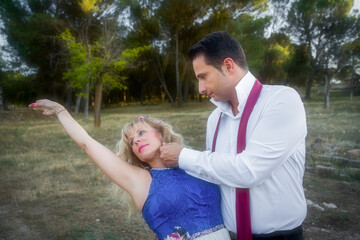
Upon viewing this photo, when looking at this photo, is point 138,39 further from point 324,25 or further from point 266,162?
point 266,162

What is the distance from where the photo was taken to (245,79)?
179 cm

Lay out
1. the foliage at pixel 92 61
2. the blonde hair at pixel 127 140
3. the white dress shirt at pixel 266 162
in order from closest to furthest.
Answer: the white dress shirt at pixel 266 162, the blonde hair at pixel 127 140, the foliage at pixel 92 61

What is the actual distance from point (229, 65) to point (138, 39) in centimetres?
2475

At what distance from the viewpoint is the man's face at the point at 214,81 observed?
1.88m

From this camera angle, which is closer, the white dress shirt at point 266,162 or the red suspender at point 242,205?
the white dress shirt at point 266,162

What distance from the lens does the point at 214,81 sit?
1.90 m

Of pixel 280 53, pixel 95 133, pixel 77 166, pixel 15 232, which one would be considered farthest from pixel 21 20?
pixel 280 53

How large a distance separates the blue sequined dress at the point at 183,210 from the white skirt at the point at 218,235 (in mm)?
19

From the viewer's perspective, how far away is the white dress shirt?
4.65 ft

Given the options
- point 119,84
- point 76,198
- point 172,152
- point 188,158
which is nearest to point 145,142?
point 172,152

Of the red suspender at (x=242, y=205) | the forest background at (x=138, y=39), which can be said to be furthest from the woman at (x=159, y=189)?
the forest background at (x=138, y=39)

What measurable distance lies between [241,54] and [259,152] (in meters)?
0.82

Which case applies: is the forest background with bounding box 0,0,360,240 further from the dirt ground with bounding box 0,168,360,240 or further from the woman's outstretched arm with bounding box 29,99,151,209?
the woman's outstretched arm with bounding box 29,99,151,209

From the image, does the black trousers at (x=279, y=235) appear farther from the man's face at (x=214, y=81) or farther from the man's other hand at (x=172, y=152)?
the man's face at (x=214, y=81)
